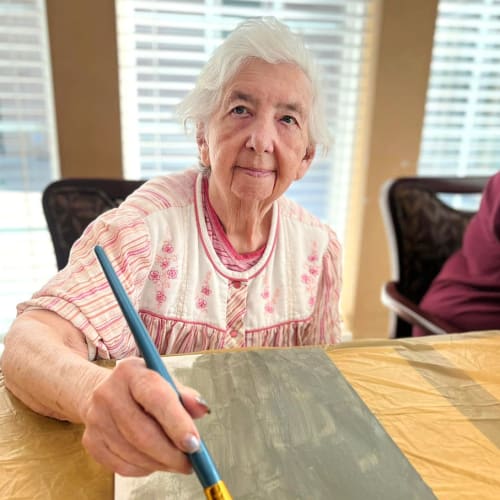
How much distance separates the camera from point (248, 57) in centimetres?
96

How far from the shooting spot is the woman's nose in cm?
96

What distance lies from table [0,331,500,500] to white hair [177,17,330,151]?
0.55 metres

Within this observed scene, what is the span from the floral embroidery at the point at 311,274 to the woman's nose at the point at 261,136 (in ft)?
1.03

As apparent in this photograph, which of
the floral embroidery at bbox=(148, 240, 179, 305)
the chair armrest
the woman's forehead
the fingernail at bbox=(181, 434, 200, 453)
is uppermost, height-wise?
the woman's forehead

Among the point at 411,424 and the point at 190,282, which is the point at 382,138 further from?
the point at 411,424

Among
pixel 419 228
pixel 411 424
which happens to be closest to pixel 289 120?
pixel 411 424

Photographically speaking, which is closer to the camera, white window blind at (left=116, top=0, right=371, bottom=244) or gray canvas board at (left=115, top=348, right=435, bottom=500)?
gray canvas board at (left=115, top=348, right=435, bottom=500)

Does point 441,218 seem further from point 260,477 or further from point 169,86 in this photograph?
point 260,477

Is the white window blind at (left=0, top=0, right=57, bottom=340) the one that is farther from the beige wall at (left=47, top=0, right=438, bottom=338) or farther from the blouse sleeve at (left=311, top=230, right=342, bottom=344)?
the blouse sleeve at (left=311, top=230, right=342, bottom=344)

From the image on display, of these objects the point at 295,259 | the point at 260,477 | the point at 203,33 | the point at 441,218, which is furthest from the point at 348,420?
the point at 203,33

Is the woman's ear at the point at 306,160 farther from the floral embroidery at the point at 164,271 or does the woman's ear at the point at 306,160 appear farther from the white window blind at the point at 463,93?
the white window blind at the point at 463,93

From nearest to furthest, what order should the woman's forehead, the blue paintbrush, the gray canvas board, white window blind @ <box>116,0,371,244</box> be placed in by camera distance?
the blue paintbrush < the gray canvas board < the woman's forehead < white window blind @ <box>116,0,371,244</box>

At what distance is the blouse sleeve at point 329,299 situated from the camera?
1.15 m

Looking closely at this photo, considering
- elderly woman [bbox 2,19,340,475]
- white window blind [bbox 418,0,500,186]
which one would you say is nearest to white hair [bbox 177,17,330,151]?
elderly woman [bbox 2,19,340,475]
